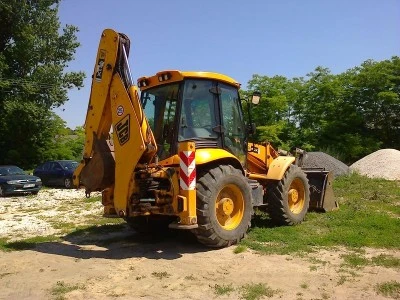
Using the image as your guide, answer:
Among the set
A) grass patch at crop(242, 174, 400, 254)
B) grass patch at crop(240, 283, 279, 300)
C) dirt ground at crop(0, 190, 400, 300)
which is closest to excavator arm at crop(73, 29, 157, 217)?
dirt ground at crop(0, 190, 400, 300)

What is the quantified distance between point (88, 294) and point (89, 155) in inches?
118

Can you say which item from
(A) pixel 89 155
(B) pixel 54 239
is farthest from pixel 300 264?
(B) pixel 54 239

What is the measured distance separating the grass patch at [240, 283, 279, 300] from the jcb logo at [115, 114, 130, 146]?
10.6 ft

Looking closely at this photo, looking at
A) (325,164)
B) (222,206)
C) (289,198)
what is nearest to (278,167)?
(289,198)

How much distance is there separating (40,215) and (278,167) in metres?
6.92

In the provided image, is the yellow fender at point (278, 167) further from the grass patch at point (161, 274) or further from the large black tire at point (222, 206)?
the grass patch at point (161, 274)

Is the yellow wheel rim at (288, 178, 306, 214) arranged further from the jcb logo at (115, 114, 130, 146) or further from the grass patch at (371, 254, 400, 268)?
the jcb logo at (115, 114, 130, 146)

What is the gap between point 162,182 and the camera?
740cm

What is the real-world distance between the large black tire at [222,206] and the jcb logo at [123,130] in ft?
4.68

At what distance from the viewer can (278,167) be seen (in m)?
9.42

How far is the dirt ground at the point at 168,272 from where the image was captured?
5441 mm

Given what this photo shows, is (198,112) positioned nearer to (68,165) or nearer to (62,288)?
(62,288)

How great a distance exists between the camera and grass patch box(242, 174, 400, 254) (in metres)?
7.54

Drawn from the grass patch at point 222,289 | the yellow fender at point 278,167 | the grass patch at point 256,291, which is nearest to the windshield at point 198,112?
the yellow fender at point 278,167
